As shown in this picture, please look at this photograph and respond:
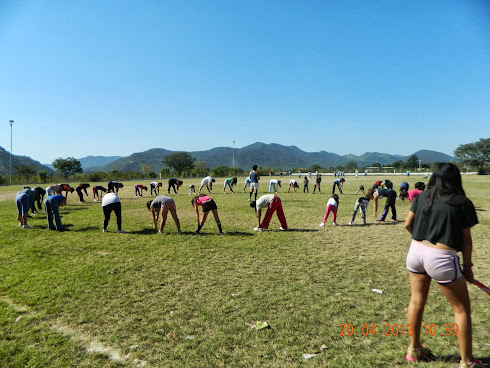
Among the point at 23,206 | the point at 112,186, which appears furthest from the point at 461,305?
the point at 112,186

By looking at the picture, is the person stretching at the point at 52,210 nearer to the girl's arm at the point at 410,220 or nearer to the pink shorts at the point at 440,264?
the girl's arm at the point at 410,220

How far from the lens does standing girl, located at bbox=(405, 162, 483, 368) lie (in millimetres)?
2568

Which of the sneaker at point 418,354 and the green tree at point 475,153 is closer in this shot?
the sneaker at point 418,354

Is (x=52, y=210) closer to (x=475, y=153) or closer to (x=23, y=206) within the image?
→ (x=23, y=206)

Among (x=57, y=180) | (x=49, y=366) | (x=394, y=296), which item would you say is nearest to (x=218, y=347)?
(x=49, y=366)

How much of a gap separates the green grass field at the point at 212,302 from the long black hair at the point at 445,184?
1776 millimetres

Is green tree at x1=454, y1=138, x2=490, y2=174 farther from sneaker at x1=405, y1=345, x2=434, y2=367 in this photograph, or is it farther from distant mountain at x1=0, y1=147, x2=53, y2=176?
distant mountain at x1=0, y1=147, x2=53, y2=176

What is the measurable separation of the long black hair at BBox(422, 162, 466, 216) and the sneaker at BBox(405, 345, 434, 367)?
151 centimetres

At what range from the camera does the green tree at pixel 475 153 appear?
76625mm

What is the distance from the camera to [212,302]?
443cm

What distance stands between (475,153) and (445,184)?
99742 mm

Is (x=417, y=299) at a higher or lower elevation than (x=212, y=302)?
higher

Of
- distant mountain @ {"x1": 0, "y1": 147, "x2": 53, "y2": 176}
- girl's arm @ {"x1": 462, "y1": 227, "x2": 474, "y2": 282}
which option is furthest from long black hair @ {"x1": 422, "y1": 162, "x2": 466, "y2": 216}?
distant mountain @ {"x1": 0, "y1": 147, "x2": 53, "y2": 176}
